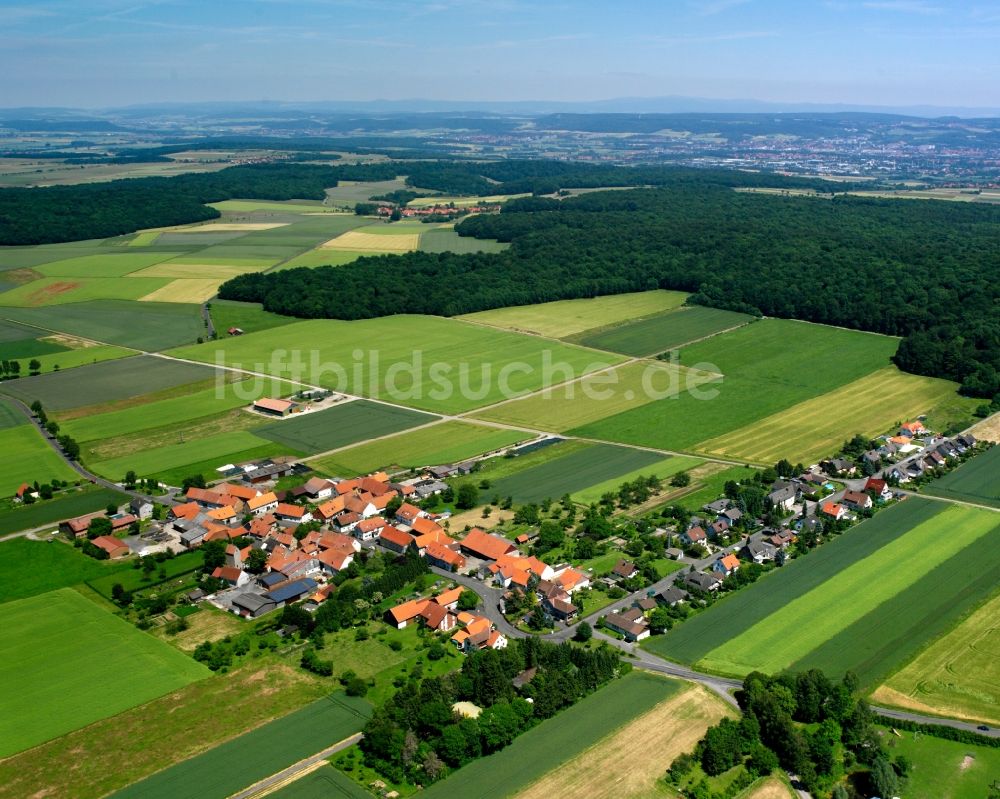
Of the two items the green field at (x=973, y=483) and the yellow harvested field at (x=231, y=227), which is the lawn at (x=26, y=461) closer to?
the green field at (x=973, y=483)

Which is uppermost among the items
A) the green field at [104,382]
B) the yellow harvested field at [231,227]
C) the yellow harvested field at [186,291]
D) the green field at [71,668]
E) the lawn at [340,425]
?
the yellow harvested field at [231,227]

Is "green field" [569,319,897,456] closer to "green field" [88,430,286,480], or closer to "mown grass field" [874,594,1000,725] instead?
"green field" [88,430,286,480]

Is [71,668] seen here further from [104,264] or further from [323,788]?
[104,264]

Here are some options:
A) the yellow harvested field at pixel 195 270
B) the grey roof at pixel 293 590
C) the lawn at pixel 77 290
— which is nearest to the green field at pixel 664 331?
the grey roof at pixel 293 590

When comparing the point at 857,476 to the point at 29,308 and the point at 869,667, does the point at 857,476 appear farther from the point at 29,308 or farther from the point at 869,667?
the point at 29,308

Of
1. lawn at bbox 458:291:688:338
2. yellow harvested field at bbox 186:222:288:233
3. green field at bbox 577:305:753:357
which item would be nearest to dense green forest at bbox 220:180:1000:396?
lawn at bbox 458:291:688:338

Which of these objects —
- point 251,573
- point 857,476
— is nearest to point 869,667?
point 857,476
